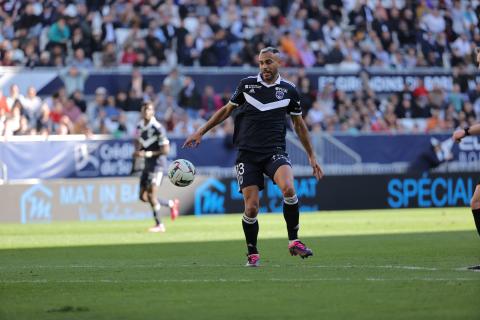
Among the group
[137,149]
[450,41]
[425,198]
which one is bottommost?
[425,198]

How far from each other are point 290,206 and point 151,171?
9632mm

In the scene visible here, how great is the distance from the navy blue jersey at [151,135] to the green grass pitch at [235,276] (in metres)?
1.83

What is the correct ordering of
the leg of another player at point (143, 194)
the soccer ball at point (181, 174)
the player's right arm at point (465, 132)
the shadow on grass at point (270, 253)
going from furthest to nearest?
the leg of another player at point (143, 194)
the soccer ball at point (181, 174)
the shadow on grass at point (270, 253)
the player's right arm at point (465, 132)

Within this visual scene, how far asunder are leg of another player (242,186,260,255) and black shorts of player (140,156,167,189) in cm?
938

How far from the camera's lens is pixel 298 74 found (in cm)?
3091

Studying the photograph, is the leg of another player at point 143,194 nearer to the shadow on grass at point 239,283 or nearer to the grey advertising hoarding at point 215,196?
the grey advertising hoarding at point 215,196

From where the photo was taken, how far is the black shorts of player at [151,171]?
847 inches

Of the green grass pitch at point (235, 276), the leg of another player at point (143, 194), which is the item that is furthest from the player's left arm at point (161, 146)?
the green grass pitch at point (235, 276)

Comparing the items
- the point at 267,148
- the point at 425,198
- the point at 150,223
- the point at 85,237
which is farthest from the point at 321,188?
the point at 267,148

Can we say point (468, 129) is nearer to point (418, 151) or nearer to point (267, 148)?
point (267, 148)

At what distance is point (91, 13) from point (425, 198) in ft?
35.6

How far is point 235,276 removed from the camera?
1113cm

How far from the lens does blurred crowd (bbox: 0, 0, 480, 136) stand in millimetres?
28047

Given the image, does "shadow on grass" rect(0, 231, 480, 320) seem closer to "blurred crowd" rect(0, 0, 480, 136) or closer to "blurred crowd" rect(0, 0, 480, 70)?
"blurred crowd" rect(0, 0, 480, 136)
